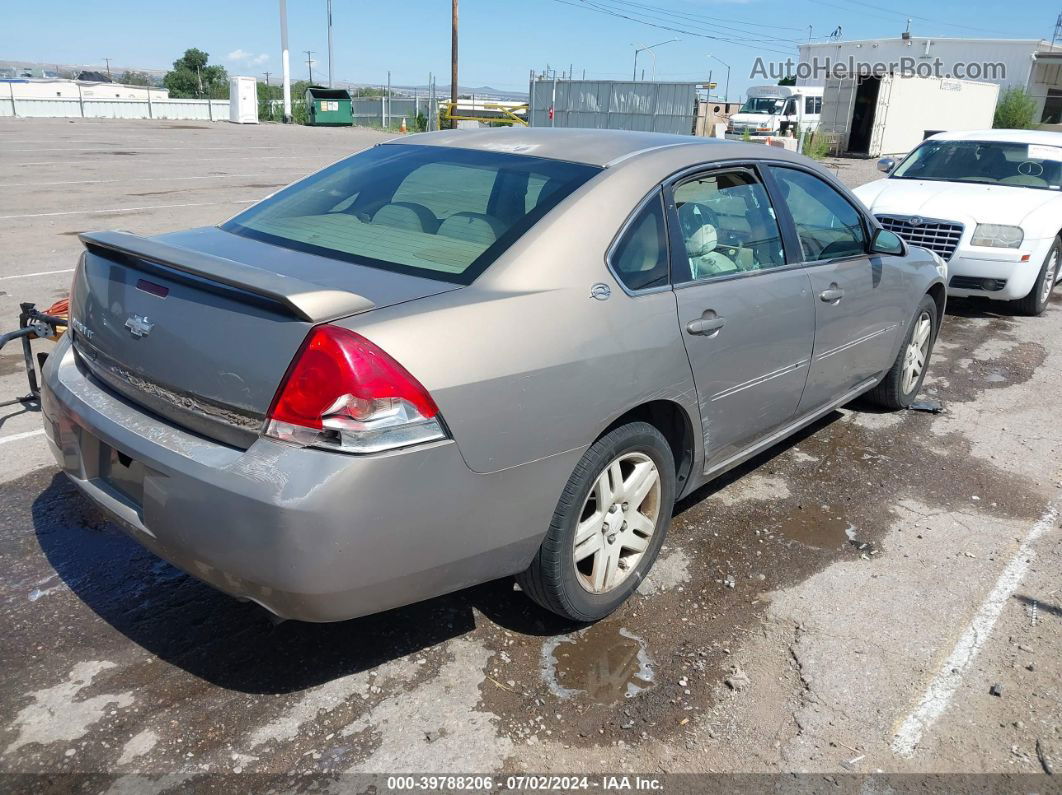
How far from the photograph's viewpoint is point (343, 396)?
7.59ft

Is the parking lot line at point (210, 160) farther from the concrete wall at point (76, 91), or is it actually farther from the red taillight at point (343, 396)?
the concrete wall at point (76, 91)

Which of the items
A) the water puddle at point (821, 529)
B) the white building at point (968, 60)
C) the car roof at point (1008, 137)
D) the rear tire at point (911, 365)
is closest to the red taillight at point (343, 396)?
the water puddle at point (821, 529)

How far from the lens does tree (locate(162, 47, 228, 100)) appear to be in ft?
236

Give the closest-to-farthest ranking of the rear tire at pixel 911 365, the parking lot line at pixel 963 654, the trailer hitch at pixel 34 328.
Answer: the parking lot line at pixel 963 654
the trailer hitch at pixel 34 328
the rear tire at pixel 911 365

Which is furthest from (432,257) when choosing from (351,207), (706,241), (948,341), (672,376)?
(948,341)

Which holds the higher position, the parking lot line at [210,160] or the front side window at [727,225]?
the front side window at [727,225]

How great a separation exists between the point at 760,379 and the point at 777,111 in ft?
111

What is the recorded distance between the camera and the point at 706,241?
139 inches

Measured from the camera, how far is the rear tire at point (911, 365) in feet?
17.7

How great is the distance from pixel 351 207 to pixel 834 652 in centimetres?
245

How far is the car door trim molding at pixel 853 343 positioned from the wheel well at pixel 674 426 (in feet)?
3.57

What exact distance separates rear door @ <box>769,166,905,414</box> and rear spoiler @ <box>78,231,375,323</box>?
2361 millimetres

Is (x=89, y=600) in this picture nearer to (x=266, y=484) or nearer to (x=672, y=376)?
(x=266, y=484)

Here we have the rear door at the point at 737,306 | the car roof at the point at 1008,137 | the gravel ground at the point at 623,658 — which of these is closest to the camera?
the gravel ground at the point at 623,658
